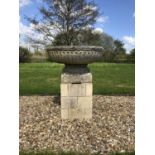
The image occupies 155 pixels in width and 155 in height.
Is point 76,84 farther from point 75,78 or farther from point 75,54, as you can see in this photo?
point 75,54

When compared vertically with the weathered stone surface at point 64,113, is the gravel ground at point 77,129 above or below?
below

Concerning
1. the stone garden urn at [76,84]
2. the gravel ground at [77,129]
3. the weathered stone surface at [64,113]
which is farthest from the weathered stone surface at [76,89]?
the gravel ground at [77,129]

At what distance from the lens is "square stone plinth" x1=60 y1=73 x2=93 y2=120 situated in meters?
4.47

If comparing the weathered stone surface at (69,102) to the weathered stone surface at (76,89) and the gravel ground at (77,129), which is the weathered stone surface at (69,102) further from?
the gravel ground at (77,129)

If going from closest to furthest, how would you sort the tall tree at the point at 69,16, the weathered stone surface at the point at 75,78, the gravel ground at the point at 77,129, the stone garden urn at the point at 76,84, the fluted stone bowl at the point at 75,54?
the gravel ground at the point at 77,129 < the fluted stone bowl at the point at 75,54 < the stone garden urn at the point at 76,84 < the weathered stone surface at the point at 75,78 < the tall tree at the point at 69,16

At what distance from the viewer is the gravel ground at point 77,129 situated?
3619 mm

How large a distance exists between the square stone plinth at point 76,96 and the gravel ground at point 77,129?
12cm

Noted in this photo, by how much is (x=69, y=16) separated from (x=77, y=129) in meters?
11.1

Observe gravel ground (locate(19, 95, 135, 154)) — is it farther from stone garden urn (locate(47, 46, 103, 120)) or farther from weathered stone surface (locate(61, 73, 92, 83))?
weathered stone surface (locate(61, 73, 92, 83))

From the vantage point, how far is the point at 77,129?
420 cm

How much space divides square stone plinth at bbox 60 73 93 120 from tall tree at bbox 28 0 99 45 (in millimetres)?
9733

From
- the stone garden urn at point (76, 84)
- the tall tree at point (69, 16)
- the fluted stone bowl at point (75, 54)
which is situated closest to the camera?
the fluted stone bowl at point (75, 54)

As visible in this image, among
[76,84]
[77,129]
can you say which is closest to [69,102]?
[76,84]
